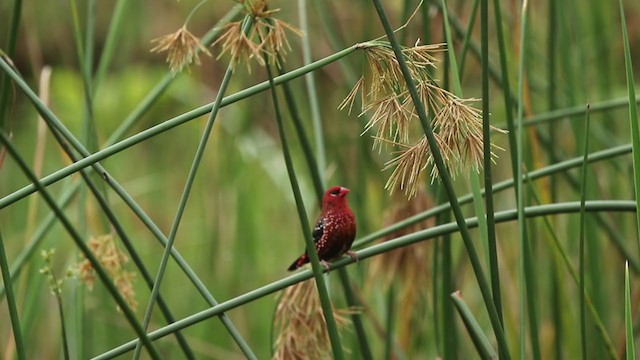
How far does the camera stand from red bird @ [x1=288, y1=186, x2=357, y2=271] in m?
1.71

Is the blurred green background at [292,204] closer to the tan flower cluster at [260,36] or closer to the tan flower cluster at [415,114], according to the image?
the tan flower cluster at [260,36]

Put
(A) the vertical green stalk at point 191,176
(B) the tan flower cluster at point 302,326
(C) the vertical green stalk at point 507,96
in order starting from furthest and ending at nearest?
(B) the tan flower cluster at point 302,326, (C) the vertical green stalk at point 507,96, (A) the vertical green stalk at point 191,176

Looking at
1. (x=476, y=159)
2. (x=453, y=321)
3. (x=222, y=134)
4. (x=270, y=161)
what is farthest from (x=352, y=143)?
(x=476, y=159)

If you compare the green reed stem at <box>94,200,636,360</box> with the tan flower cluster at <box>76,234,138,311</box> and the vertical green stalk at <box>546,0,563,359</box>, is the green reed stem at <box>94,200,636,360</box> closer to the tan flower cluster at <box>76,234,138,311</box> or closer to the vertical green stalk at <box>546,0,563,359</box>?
the tan flower cluster at <box>76,234,138,311</box>

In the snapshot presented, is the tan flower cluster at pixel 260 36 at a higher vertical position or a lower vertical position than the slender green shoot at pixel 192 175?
higher

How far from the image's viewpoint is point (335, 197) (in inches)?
71.3

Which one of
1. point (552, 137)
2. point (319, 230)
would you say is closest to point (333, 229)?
point (319, 230)

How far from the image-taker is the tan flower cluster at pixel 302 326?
5.34 feet

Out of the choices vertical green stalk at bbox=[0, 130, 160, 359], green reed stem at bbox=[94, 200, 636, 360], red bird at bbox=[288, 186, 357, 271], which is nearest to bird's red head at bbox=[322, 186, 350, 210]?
red bird at bbox=[288, 186, 357, 271]

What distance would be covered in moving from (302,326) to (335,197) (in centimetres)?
28

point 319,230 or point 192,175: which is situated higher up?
point 192,175

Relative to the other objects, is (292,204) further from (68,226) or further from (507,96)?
(68,226)

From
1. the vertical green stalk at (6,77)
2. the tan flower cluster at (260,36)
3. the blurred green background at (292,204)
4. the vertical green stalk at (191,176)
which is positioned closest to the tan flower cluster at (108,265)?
the blurred green background at (292,204)

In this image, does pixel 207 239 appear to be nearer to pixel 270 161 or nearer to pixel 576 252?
pixel 270 161
